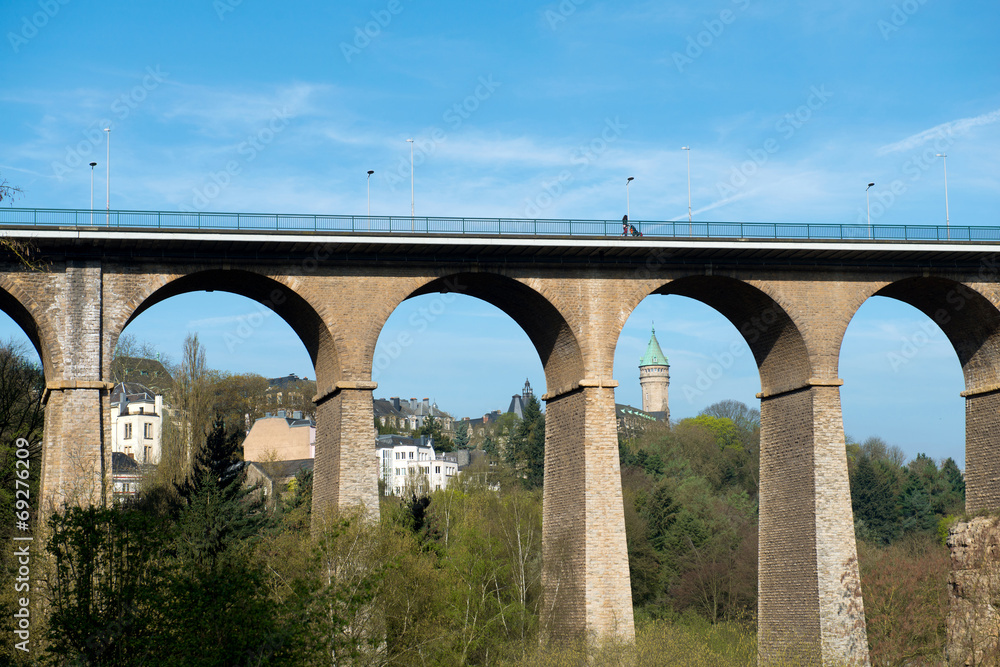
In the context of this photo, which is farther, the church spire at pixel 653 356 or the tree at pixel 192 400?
the church spire at pixel 653 356

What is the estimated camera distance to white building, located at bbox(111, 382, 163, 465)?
80.4 meters

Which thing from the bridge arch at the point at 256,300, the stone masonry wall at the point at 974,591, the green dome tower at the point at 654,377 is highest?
the green dome tower at the point at 654,377

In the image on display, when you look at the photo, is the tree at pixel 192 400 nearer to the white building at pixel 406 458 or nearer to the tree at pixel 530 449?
the tree at pixel 530 449

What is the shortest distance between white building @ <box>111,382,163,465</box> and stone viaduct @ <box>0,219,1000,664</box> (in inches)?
2131

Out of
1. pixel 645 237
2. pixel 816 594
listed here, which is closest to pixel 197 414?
pixel 645 237

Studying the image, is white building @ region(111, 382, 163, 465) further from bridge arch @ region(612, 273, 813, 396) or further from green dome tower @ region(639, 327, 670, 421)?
green dome tower @ region(639, 327, 670, 421)

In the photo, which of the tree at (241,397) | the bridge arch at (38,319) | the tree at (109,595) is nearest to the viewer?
the tree at (109,595)

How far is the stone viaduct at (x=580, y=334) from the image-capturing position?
87.0 ft

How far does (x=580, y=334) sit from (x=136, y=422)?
59.3 metres

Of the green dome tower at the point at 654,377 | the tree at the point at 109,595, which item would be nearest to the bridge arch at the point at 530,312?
the tree at the point at 109,595

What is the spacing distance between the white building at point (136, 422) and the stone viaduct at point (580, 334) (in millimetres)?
54121

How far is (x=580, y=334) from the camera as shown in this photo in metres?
29.0

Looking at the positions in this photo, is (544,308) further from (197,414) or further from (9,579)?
(197,414)

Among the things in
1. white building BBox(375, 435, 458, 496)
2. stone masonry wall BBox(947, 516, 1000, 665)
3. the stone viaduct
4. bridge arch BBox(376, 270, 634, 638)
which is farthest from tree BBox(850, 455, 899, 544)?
white building BBox(375, 435, 458, 496)
